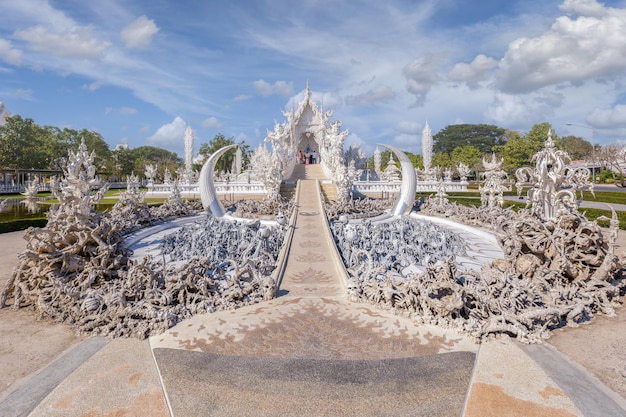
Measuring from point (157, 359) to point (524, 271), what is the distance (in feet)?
30.3

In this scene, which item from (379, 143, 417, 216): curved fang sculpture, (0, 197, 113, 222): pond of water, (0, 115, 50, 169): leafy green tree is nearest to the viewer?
(379, 143, 417, 216): curved fang sculpture

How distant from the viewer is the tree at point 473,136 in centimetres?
8981

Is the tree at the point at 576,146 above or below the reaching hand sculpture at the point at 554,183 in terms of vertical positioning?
above

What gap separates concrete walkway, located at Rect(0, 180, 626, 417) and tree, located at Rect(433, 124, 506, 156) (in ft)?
291

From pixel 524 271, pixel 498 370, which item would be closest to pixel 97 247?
pixel 498 370

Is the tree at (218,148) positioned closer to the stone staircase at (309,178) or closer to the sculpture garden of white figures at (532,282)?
the stone staircase at (309,178)

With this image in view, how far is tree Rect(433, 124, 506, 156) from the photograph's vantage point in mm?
89812

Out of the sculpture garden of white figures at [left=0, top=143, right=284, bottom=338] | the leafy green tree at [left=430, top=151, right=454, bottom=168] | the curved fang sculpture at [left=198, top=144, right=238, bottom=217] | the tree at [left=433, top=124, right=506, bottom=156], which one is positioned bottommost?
the sculpture garden of white figures at [left=0, top=143, right=284, bottom=338]

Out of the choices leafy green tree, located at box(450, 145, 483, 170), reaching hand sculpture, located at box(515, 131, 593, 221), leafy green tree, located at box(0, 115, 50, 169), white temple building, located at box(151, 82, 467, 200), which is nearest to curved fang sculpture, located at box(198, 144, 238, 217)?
white temple building, located at box(151, 82, 467, 200)

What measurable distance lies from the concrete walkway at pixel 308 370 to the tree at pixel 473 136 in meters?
88.8

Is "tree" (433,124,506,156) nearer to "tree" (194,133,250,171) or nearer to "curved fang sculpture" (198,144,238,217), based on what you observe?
"tree" (194,133,250,171)

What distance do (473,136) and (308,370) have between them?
97.5 m

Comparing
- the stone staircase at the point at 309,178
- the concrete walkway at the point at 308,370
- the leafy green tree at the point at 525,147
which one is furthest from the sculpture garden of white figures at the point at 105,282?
the leafy green tree at the point at 525,147

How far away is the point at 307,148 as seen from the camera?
50.9m
